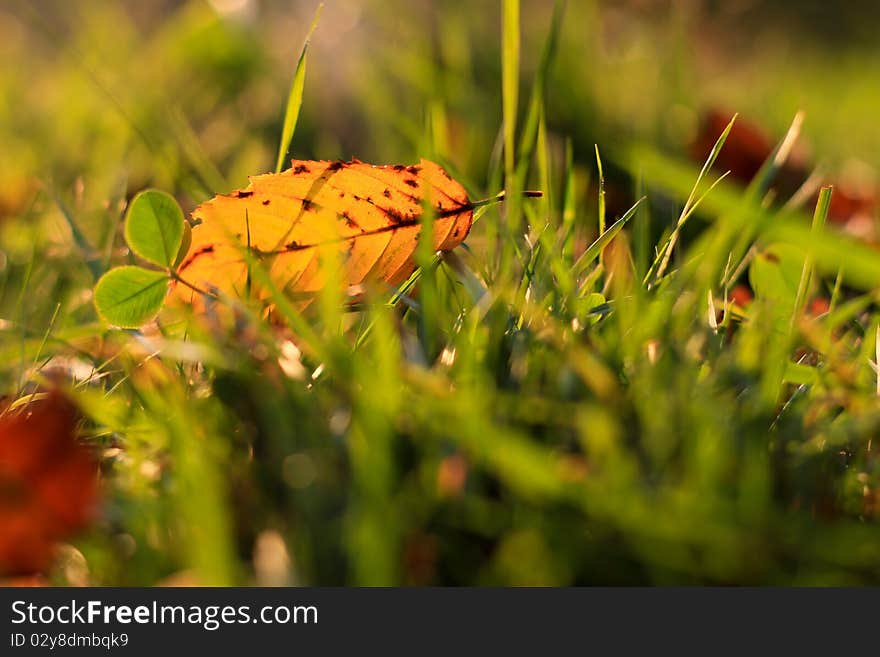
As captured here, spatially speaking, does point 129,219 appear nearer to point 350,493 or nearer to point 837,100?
point 350,493

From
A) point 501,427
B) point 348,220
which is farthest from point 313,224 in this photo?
point 501,427

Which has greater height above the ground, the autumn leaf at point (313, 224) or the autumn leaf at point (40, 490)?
the autumn leaf at point (313, 224)

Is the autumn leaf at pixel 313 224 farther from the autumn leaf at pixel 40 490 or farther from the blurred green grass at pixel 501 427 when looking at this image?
the autumn leaf at pixel 40 490

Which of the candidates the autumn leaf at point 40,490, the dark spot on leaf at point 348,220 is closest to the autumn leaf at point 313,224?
the dark spot on leaf at point 348,220

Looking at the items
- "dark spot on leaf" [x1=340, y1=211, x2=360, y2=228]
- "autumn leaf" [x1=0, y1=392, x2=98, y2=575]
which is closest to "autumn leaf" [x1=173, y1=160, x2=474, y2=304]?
"dark spot on leaf" [x1=340, y1=211, x2=360, y2=228]

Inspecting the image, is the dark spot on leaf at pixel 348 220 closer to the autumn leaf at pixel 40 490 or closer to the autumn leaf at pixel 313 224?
the autumn leaf at pixel 313 224

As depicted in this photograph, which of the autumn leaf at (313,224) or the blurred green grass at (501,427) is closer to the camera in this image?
the blurred green grass at (501,427)

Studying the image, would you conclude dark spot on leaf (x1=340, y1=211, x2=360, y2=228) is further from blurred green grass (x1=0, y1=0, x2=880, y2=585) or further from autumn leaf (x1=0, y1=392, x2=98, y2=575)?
autumn leaf (x1=0, y1=392, x2=98, y2=575)

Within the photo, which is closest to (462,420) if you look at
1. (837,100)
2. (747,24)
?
(837,100)
